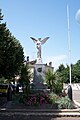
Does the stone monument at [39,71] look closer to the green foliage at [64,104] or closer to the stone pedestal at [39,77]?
the stone pedestal at [39,77]

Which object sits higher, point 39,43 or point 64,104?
point 39,43

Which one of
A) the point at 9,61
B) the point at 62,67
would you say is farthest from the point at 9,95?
the point at 62,67

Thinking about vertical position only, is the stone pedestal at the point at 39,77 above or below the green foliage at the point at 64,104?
above

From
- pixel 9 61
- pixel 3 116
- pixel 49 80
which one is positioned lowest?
pixel 3 116

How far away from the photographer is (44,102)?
781 inches

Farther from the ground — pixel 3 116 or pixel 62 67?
pixel 62 67

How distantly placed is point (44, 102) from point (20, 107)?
1753mm

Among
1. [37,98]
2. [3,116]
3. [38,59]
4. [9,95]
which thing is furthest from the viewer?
[38,59]

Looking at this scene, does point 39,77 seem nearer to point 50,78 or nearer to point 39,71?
point 39,71

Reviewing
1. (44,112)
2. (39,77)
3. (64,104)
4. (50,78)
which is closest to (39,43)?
(39,77)

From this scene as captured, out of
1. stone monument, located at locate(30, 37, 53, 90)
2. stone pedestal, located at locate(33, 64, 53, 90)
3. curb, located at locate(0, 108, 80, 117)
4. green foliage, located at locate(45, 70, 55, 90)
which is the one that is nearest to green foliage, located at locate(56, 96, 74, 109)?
curb, located at locate(0, 108, 80, 117)

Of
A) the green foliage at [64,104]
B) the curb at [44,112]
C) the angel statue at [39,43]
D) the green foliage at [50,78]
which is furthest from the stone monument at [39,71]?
the curb at [44,112]

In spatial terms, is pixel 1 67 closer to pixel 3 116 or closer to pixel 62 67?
pixel 3 116

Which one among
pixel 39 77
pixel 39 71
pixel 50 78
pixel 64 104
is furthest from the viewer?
pixel 39 77
